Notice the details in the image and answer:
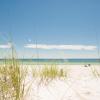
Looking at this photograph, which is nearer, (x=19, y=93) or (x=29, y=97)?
(x=19, y=93)

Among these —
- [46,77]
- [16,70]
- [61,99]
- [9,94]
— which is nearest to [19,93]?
[9,94]

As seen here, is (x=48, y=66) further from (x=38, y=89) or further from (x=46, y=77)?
(x=38, y=89)

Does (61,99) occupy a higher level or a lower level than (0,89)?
lower

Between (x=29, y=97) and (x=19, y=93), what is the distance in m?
0.25

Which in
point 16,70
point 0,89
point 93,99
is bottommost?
point 93,99

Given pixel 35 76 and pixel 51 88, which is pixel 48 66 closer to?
pixel 35 76

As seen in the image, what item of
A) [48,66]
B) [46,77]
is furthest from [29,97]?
[48,66]

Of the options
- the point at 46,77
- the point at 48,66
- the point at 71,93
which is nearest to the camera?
the point at 71,93

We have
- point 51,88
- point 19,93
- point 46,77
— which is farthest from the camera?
point 46,77

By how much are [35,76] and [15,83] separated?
1591 mm

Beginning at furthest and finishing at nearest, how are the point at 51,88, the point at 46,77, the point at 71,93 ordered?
the point at 46,77
the point at 51,88
the point at 71,93

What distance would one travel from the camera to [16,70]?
2080mm

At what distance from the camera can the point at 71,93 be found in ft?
8.40

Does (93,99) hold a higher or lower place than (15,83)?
lower
